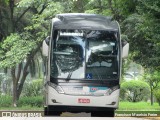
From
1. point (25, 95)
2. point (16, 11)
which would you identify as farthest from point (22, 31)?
point (25, 95)

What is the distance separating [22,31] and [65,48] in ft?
36.6

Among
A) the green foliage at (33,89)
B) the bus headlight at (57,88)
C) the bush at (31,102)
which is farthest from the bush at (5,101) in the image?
the bus headlight at (57,88)

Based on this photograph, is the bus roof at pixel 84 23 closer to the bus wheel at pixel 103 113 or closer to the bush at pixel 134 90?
the bus wheel at pixel 103 113

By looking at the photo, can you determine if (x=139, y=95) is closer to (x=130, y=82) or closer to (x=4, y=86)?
(x=130, y=82)

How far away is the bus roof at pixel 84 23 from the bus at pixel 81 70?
80mm

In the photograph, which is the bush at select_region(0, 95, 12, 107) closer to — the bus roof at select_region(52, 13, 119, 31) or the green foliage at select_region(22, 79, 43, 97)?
the green foliage at select_region(22, 79, 43, 97)

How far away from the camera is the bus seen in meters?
16.6

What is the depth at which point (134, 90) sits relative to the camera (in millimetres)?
33781

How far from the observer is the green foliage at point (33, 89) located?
32906 mm

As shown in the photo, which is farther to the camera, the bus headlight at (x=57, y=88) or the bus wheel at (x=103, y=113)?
the bus wheel at (x=103, y=113)

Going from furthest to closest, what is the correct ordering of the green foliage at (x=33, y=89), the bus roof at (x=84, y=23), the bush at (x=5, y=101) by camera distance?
the green foliage at (x=33, y=89) → the bush at (x=5, y=101) → the bus roof at (x=84, y=23)

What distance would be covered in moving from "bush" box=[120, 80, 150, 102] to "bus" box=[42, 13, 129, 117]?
54.5 feet

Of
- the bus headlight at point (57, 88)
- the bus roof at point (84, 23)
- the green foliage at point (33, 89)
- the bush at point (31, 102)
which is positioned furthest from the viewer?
the green foliage at point (33, 89)

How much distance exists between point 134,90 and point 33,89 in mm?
6744
